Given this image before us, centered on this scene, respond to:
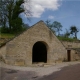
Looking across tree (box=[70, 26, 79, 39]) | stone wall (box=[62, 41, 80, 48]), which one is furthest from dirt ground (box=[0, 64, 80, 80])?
tree (box=[70, 26, 79, 39])

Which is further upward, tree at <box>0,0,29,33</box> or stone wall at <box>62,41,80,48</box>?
tree at <box>0,0,29,33</box>

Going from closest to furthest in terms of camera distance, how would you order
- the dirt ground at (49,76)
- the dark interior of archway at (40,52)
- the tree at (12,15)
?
the dirt ground at (49,76) → the dark interior of archway at (40,52) → the tree at (12,15)

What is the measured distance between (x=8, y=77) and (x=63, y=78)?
445 cm

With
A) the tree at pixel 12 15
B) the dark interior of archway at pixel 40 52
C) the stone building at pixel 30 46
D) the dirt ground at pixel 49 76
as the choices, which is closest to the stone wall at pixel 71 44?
the dark interior of archway at pixel 40 52

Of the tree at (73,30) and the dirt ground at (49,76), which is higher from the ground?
the tree at (73,30)

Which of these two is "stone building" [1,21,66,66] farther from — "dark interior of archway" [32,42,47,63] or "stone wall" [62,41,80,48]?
"stone wall" [62,41,80,48]

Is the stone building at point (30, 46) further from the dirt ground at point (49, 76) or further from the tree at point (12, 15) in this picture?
the tree at point (12, 15)

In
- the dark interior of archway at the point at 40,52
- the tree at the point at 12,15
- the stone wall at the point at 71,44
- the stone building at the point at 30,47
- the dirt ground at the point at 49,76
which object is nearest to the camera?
the dirt ground at the point at 49,76

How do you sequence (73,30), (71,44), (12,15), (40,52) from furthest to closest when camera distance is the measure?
(73,30) → (12,15) → (71,44) → (40,52)

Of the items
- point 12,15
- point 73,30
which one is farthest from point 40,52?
point 73,30

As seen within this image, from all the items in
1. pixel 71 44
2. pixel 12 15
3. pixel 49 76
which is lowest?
pixel 49 76

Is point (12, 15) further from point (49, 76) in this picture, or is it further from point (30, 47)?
point (49, 76)

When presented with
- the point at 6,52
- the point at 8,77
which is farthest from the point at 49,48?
the point at 8,77

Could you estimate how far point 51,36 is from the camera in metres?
24.5
